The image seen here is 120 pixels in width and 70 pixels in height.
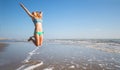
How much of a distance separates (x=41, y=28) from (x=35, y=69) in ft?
32.1

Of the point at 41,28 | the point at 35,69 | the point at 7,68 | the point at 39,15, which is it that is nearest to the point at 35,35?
the point at 41,28

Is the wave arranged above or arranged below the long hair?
below

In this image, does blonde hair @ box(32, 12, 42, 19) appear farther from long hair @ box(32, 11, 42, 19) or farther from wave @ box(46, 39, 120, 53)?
wave @ box(46, 39, 120, 53)

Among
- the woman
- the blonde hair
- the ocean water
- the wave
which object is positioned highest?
the blonde hair

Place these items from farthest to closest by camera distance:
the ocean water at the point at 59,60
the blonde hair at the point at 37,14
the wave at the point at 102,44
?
the wave at the point at 102,44 < the ocean water at the point at 59,60 < the blonde hair at the point at 37,14

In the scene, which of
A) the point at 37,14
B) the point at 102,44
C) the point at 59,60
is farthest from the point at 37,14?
→ the point at 102,44

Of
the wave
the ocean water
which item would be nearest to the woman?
the ocean water

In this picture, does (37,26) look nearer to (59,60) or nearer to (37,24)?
(37,24)

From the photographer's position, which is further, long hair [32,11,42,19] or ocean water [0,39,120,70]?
ocean water [0,39,120,70]

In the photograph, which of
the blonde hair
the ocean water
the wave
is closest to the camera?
the blonde hair

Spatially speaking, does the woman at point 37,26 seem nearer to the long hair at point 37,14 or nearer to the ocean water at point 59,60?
the long hair at point 37,14

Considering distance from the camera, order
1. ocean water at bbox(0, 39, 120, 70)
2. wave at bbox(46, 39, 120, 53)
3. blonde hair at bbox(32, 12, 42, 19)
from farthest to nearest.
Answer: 1. wave at bbox(46, 39, 120, 53)
2. ocean water at bbox(0, 39, 120, 70)
3. blonde hair at bbox(32, 12, 42, 19)

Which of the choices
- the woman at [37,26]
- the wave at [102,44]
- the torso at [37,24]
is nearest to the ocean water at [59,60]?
the wave at [102,44]

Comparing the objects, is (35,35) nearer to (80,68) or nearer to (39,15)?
(39,15)
